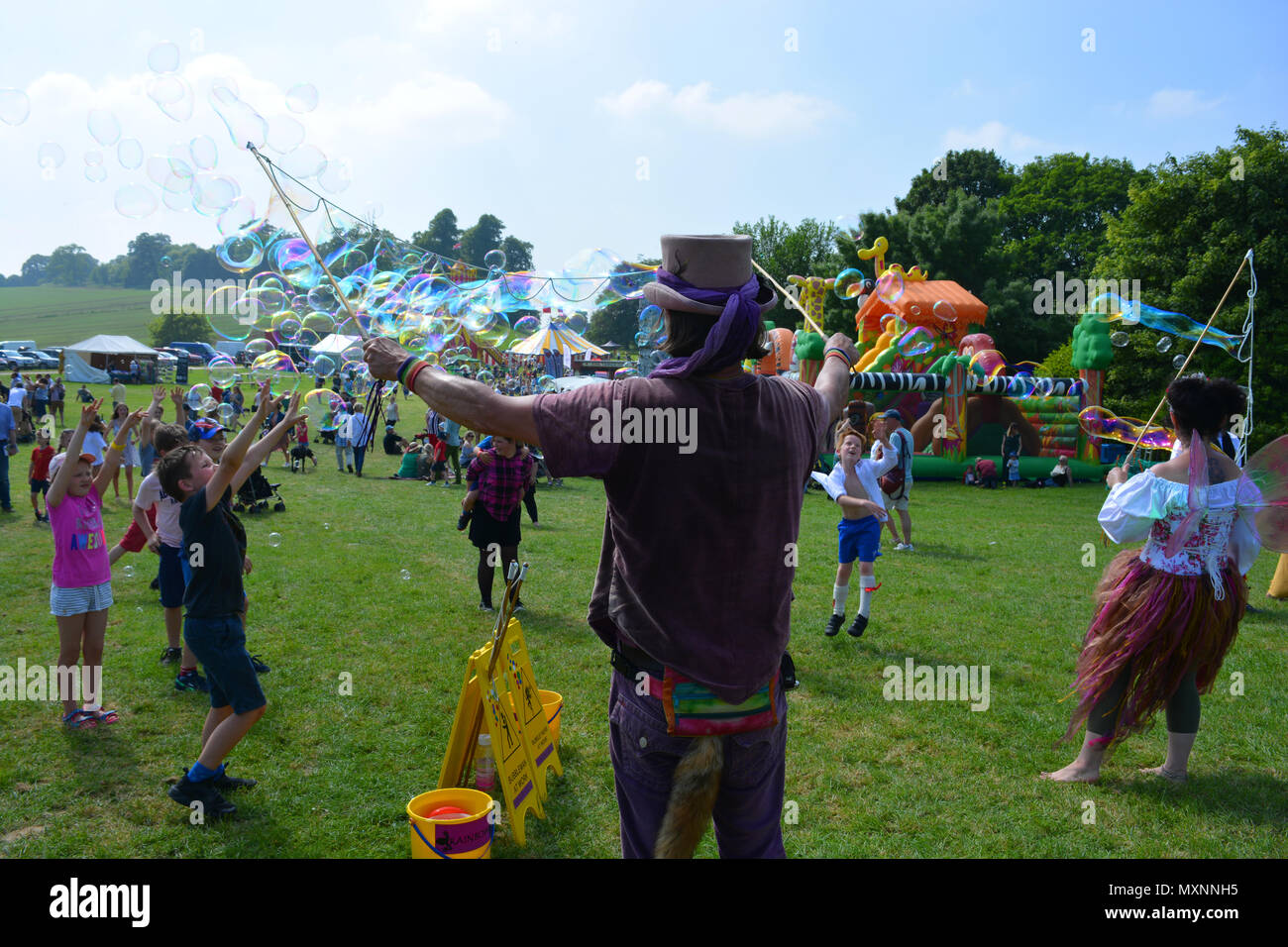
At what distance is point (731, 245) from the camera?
2.13 m

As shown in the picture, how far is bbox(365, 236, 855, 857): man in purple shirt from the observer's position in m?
1.94

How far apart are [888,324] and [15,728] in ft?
67.8

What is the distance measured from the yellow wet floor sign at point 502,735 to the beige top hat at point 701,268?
8.74ft

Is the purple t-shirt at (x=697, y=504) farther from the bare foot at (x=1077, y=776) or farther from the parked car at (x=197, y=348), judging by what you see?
the parked car at (x=197, y=348)

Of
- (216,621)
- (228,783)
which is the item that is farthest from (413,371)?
(228,783)

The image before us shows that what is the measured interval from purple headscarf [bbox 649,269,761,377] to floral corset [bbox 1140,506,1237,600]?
357 centimetres

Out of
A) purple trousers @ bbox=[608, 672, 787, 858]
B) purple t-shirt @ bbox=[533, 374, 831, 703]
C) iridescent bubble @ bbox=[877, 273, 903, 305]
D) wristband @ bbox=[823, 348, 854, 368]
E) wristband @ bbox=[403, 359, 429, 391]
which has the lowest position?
purple trousers @ bbox=[608, 672, 787, 858]

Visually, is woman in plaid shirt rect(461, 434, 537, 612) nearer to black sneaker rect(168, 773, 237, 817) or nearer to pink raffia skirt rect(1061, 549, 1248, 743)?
black sneaker rect(168, 773, 237, 817)

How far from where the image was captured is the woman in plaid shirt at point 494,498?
8.02 m

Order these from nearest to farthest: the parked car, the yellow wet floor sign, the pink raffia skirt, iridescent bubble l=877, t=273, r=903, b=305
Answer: the yellow wet floor sign → the pink raffia skirt → iridescent bubble l=877, t=273, r=903, b=305 → the parked car

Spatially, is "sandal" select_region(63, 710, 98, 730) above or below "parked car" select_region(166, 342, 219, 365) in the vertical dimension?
below

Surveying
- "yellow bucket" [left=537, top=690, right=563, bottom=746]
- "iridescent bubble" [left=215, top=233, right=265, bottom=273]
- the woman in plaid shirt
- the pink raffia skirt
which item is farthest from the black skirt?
the pink raffia skirt

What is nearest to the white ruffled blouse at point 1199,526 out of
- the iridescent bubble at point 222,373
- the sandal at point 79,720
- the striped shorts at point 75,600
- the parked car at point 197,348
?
the striped shorts at point 75,600

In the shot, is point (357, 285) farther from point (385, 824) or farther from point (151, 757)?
point (385, 824)
